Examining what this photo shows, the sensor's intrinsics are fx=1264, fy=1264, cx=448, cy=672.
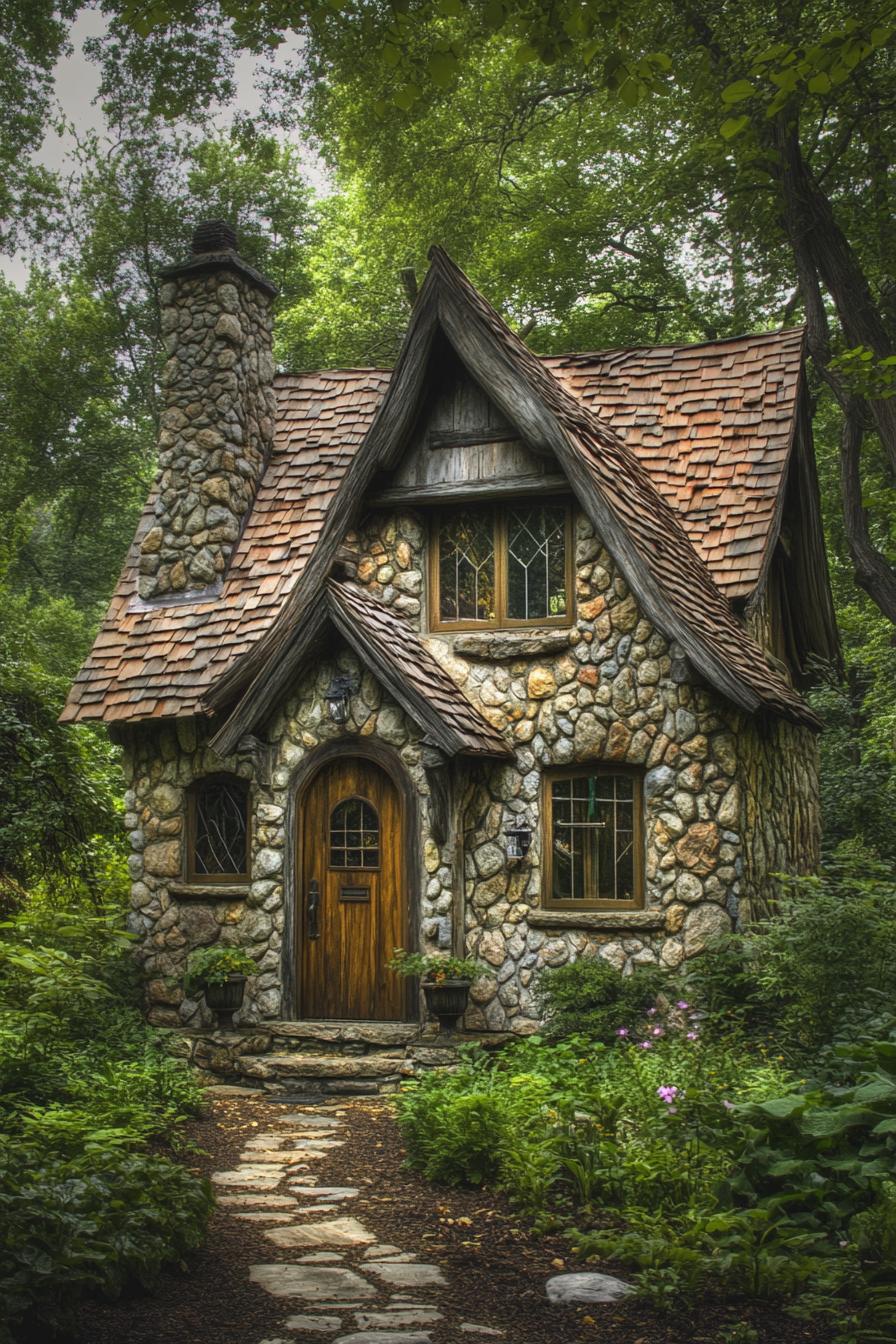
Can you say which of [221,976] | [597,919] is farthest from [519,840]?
[221,976]

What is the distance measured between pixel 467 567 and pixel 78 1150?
22.3 ft

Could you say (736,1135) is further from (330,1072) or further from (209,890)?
(209,890)

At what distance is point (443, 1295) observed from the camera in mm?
4590

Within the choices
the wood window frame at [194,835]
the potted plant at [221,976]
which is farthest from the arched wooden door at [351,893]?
the wood window frame at [194,835]

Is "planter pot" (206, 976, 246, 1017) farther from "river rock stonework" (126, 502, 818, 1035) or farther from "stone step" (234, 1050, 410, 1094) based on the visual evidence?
"stone step" (234, 1050, 410, 1094)

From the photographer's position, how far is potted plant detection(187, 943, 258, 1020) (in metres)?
10.1

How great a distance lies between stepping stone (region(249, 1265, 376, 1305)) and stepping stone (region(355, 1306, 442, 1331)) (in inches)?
6.6

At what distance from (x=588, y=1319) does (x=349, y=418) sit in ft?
34.0

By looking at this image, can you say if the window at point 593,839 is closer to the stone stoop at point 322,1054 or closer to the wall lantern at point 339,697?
the stone stoop at point 322,1054

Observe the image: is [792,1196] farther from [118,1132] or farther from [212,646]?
[212,646]

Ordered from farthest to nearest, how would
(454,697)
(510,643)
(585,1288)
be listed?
(510,643) → (454,697) → (585,1288)

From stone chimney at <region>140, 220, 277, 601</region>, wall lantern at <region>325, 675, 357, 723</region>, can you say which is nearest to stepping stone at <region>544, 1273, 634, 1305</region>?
wall lantern at <region>325, 675, 357, 723</region>

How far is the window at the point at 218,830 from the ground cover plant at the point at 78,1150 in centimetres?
162

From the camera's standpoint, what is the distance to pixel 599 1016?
9.21 meters
